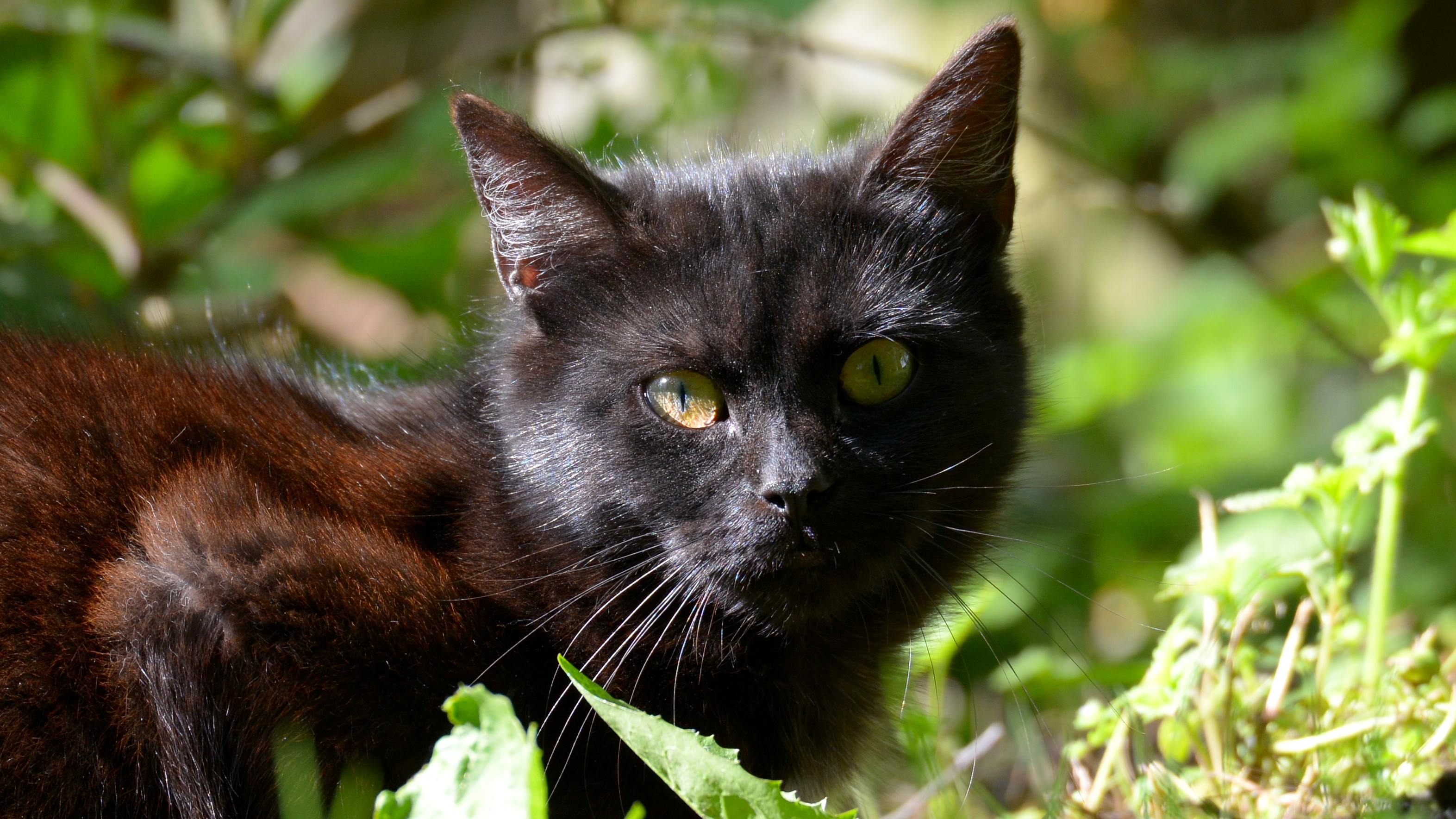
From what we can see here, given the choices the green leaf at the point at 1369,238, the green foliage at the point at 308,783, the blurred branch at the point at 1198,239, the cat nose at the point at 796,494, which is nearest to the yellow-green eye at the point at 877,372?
the cat nose at the point at 796,494

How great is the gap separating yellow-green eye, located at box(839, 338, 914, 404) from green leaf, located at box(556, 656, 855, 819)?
548 millimetres

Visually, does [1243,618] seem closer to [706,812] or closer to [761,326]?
[761,326]

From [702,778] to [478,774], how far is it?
0.73 feet

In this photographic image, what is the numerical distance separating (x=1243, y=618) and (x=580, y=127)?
271 cm

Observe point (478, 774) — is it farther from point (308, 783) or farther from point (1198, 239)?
point (1198, 239)

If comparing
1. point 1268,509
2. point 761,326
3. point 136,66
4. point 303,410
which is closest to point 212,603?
point 303,410

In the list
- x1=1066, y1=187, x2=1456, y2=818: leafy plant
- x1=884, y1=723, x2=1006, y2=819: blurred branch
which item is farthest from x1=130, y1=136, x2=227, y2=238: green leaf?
x1=1066, y1=187, x2=1456, y2=818: leafy plant

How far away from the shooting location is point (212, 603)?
1.32 metres

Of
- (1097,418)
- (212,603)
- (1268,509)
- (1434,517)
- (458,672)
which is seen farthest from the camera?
(1097,418)

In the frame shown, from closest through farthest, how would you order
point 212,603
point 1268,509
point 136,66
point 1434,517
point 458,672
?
point 212,603
point 458,672
point 1268,509
point 1434,517
point 136,66

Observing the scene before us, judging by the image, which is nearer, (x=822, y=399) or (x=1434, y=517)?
(x=822, y=399)

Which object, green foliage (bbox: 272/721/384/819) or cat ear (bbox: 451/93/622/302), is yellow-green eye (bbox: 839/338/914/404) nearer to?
cat ear (bbox: 451/93/622/302)

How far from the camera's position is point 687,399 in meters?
1.53

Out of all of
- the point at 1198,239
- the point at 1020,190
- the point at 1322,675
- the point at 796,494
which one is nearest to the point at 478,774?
the point at 796,494
